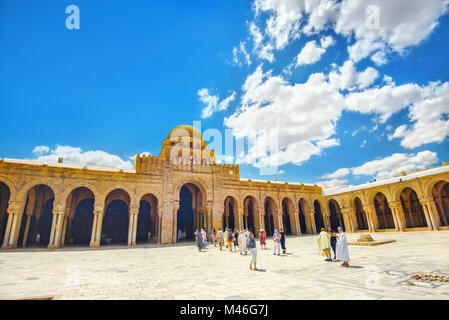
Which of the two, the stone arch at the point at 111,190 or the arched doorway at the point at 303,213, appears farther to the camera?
the arched doorway at the point at 303,213

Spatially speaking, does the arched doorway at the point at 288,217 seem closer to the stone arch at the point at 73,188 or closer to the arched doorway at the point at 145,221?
the arched doorway at the point at 145,221

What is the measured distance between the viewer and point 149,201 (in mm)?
22625

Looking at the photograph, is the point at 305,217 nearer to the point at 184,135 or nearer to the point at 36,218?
the point at 184,135

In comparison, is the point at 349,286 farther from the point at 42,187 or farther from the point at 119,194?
the point at 42,187

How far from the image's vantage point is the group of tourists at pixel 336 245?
759cm

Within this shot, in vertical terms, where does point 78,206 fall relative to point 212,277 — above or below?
above

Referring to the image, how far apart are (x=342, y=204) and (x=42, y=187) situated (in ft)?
103

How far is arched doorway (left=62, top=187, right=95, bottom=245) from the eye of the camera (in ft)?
64.3

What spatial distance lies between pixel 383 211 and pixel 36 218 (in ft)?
121

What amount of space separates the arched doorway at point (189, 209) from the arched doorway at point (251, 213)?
5430 millimetres

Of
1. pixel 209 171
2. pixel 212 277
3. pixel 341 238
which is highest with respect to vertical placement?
pixel 209 171

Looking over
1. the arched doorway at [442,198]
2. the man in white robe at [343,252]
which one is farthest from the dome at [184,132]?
the arched doorway at [442,198]

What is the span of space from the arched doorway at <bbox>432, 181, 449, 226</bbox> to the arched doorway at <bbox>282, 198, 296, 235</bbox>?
14633 mm
